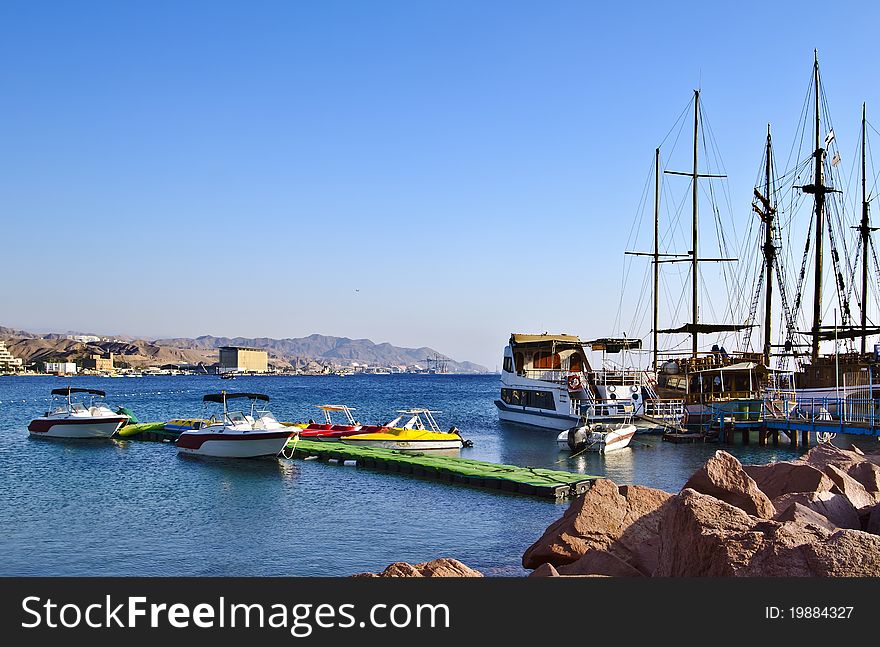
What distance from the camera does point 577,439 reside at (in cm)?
4422

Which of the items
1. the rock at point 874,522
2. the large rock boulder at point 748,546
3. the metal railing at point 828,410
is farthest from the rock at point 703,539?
the metal railing at point 828,410

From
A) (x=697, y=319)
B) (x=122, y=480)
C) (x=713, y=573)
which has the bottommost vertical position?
(x=122, y=480)

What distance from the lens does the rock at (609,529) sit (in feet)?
45.0

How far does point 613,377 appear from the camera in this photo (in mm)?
56250

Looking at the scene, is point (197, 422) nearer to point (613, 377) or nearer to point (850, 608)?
point (613, 377)

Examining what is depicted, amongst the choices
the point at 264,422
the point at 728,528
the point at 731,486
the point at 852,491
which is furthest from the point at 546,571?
the point at 264,422

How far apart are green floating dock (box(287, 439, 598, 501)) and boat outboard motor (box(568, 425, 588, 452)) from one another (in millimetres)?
8729

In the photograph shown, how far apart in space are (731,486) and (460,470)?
19.8 meters

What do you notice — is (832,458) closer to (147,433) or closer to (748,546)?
(748,546)

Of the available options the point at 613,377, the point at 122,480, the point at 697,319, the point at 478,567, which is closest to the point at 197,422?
the point at 122,480

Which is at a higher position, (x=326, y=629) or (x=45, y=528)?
(x=326, y=629)

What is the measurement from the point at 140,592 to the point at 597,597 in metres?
4.31

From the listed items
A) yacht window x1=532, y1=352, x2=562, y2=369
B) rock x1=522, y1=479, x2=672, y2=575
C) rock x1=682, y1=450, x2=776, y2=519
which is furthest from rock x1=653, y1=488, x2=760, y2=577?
yacht window x1=532, y1=352, x2=562, y2=369

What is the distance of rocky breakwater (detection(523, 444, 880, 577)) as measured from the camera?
909cm
